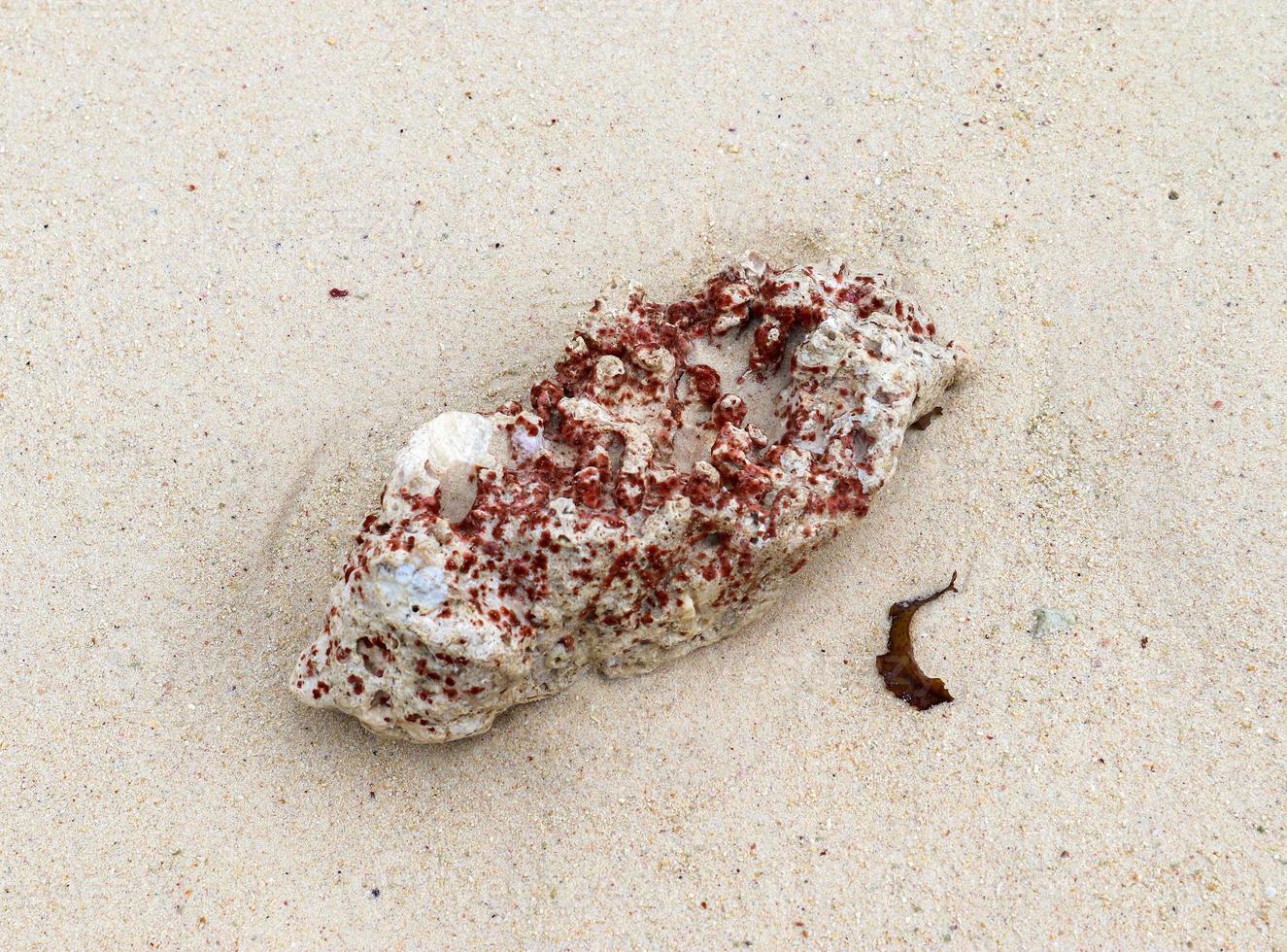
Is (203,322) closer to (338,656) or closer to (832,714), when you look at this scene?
(338,656)

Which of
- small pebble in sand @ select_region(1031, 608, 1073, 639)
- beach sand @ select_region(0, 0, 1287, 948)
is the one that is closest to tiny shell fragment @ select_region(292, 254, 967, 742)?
beach sand @ select_region(0, 0, 1287, 948)

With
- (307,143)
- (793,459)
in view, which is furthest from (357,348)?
(793,459)

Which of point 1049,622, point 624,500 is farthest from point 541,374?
point 1049,622

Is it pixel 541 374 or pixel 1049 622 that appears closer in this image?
pixel 1049 622

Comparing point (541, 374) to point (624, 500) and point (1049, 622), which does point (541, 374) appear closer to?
point (624, 500)

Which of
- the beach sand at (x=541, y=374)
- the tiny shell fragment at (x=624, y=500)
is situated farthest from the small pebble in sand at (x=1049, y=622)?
the tiny shell fragment at (x=624, y=500)
